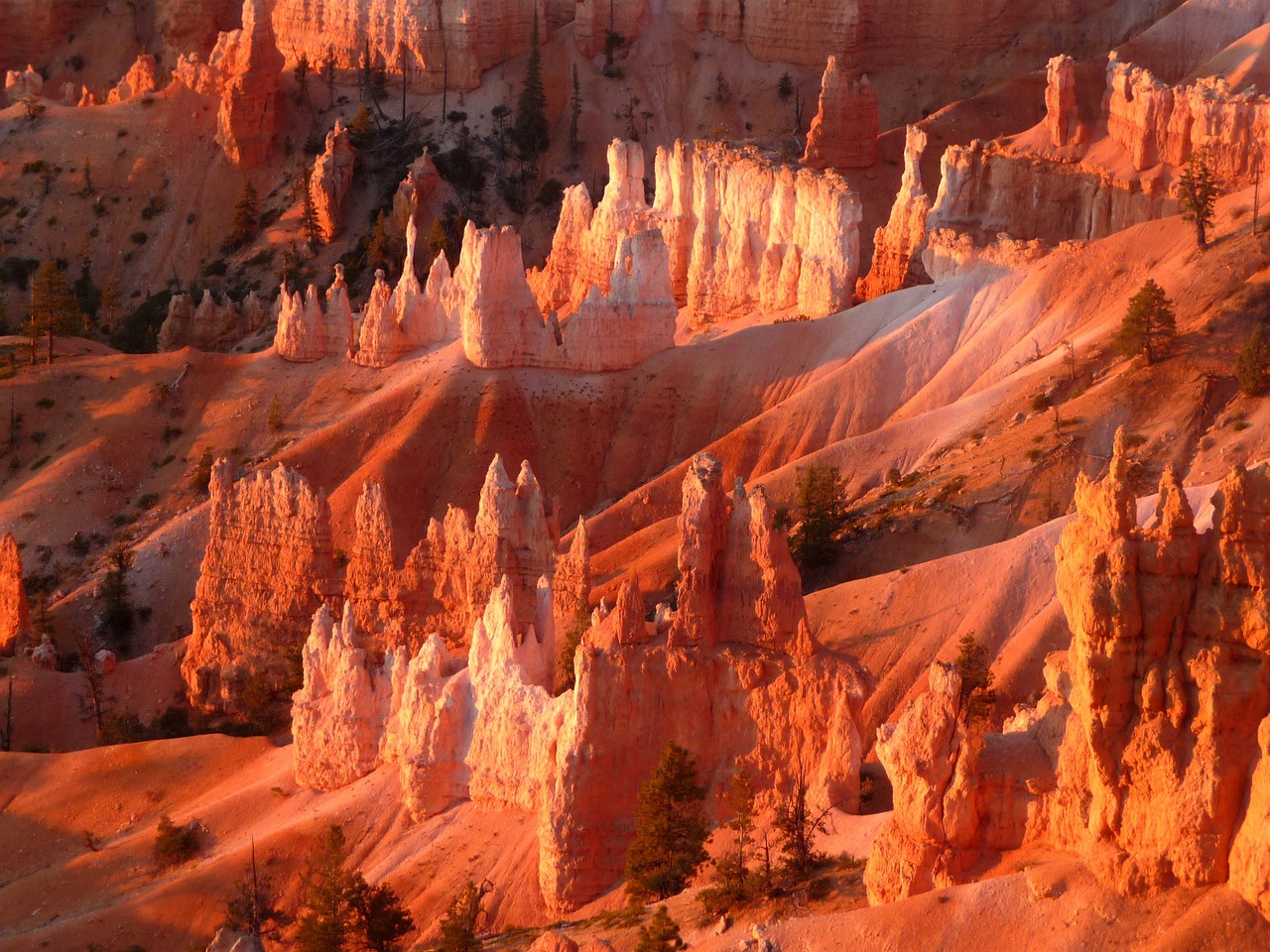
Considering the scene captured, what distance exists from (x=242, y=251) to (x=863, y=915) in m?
95.0

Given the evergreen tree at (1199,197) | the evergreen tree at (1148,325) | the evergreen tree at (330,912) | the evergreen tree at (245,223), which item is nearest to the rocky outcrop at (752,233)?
the evergreen tree at (1199,197)

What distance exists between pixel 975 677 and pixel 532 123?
273ft

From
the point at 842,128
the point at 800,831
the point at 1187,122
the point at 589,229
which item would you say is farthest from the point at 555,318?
the point at 800,831

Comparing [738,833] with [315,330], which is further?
[315,330]

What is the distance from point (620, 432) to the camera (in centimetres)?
9012

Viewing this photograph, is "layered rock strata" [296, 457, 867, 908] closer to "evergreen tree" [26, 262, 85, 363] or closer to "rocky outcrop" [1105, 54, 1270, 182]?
"rocky outcrop" [1105, 54, 1270, 182]

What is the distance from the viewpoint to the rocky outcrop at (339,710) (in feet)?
195

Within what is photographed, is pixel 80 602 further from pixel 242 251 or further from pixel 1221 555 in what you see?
pixel 1221 555

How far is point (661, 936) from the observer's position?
4028 centimetres

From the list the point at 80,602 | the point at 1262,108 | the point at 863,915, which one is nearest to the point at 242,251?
the point at 80,602

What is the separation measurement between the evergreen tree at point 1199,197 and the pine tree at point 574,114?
165 ft

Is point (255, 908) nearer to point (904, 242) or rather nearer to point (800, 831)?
point (800, 831)

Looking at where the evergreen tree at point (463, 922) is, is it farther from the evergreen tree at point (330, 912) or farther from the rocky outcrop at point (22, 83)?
the rocky outcrop at point (22, 83)

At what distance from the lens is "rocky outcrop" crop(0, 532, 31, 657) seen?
264 feet
